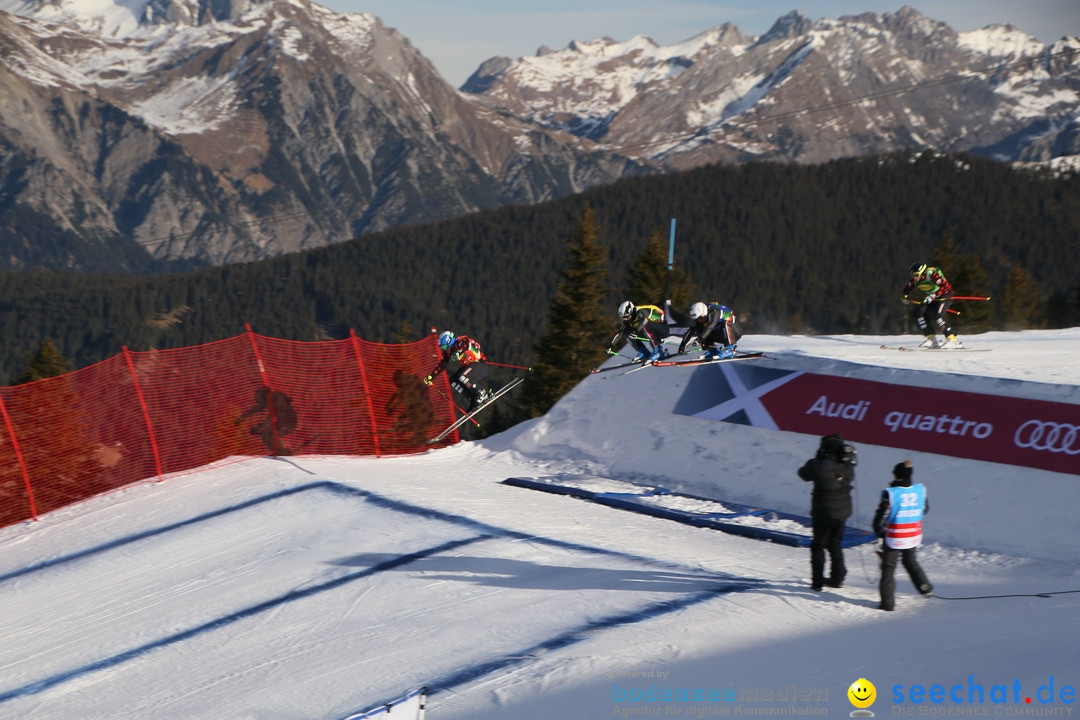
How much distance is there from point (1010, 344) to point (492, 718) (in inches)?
535

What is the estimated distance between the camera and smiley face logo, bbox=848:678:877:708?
8.06 metres

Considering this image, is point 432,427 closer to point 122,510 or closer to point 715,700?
point 122,510

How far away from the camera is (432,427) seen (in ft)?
64.7

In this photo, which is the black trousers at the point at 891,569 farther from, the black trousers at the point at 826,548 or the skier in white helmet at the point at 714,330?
the skier in white helmet at the point at 714,330

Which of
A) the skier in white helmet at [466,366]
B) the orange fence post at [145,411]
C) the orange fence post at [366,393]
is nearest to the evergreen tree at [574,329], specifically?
the skier in white helmet at [466,366]

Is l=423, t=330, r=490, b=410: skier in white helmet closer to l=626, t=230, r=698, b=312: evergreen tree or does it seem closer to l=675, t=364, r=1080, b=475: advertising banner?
l=675, t=364, r=1080, b=475: advertising banner

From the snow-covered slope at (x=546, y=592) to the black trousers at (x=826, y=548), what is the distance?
237mm

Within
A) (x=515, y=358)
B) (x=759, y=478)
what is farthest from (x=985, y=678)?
(x=515, y=358)

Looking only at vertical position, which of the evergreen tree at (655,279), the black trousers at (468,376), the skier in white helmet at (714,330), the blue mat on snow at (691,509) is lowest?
the blue mat on snow at (691,509)

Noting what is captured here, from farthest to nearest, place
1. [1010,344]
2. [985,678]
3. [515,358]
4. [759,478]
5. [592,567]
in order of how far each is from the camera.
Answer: [515,358]
[1010,344]
[759,478]
[592,567]
[985,678]

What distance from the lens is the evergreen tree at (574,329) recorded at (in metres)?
46.3

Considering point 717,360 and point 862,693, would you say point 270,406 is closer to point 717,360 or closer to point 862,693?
point 717,360

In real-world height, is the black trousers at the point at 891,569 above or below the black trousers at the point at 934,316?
below

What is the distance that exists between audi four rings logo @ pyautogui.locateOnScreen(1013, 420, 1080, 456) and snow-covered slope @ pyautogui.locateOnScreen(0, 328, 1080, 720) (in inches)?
14.7
